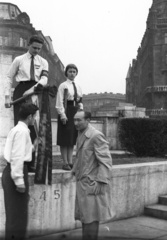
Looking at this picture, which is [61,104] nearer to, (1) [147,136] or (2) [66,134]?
(2) [66,134]

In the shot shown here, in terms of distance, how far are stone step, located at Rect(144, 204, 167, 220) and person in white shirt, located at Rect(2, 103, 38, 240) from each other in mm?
3818

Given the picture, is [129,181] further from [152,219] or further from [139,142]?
[139,142]

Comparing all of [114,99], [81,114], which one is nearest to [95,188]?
[81,114]

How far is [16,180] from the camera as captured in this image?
4066 mm

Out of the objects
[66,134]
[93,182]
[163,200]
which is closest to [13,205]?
[93,182]

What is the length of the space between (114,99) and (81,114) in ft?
395

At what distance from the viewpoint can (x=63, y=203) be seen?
6.19 m

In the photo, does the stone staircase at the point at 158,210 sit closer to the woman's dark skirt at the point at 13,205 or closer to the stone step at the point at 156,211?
the stone step at the point at 156,211

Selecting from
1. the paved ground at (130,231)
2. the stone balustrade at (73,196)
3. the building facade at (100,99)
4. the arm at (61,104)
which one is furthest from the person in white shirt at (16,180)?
the building facade at (100,99)

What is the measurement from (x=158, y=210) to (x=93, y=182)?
3.23m

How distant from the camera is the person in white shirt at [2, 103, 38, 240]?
408cm

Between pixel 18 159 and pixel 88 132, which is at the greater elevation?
pixel 88 132

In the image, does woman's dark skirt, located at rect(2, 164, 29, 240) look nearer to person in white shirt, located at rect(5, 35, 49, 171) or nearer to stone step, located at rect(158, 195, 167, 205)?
person in white shirt, located at rect(5, 35, 49, 171)

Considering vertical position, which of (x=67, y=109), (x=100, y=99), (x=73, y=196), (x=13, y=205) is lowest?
(x=73, y=196)
